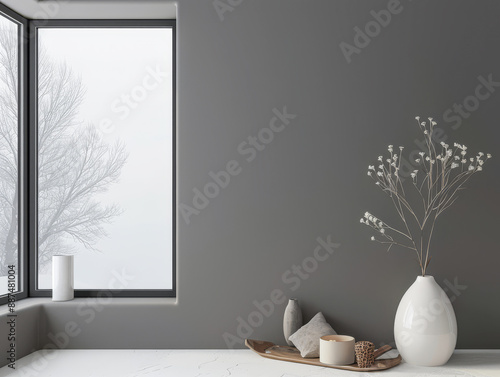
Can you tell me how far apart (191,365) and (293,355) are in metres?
0.44

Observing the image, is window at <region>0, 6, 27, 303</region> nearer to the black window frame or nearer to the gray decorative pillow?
the black window frame

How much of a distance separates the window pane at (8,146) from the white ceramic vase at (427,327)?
1.80 m

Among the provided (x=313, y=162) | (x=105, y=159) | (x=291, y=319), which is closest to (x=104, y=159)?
(x=105, y=159)

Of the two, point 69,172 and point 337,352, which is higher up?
point 69,172

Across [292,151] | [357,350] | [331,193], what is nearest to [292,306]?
[357,350]

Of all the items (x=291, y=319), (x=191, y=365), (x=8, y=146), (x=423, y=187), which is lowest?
(x=191, y=365)

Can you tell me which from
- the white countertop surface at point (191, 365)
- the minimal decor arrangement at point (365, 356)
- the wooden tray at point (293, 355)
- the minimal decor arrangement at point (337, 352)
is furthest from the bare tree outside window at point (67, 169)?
the minimal decor arrangement at point (365, 356)

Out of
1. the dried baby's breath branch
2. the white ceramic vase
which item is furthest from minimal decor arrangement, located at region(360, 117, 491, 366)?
the white ceramic vase

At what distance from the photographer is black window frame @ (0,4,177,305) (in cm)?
246

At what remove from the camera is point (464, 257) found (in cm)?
228

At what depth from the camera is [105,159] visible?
8.23 feet

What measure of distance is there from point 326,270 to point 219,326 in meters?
0.56

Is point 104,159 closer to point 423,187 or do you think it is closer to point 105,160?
point 105,160

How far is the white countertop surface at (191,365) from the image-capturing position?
6.35 feet
